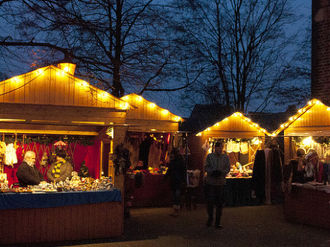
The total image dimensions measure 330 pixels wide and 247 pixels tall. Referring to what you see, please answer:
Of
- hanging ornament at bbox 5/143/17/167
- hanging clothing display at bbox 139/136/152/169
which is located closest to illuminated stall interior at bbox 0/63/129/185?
hanging ornament at bbox 5/143/17/167

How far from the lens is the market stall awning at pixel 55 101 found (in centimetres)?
838

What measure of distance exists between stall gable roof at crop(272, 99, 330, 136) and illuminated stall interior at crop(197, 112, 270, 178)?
5.42 feet

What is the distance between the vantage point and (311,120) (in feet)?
38.9

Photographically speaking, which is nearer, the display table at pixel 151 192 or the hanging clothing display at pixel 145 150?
the display table at pixel 151 192

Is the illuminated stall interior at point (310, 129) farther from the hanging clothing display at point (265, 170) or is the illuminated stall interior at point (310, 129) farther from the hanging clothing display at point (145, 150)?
the hanging clothing display at point (145, 150)

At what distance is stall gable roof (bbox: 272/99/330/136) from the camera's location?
37.8ft

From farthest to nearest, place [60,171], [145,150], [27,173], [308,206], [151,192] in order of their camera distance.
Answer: [145,150], [151,192], [308,206], [60,171], [27,173]

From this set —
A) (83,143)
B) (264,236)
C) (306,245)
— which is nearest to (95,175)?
(83,143)

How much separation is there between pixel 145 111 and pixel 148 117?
0.23 meters

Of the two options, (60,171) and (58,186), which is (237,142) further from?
(58,186)

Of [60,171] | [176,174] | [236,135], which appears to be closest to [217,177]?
[176,174]

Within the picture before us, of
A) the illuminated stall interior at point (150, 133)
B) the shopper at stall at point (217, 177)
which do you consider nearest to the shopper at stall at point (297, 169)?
the shopper at stall at point (217, 177)

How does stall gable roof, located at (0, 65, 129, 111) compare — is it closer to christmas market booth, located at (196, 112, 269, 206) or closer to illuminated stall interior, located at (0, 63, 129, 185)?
illuminated stall interior, located at (0, 63, 129, 185)

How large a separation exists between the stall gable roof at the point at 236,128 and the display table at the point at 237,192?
5.13 ft
